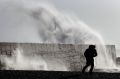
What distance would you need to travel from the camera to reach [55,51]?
27109mm

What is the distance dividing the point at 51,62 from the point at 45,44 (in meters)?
1.26

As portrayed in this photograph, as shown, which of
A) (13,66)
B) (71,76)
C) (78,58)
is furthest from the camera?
(78,58)

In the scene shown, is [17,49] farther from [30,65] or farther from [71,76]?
[71,76]

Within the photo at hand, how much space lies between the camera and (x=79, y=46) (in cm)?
2834

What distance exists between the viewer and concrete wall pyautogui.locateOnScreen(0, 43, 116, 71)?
26062mm

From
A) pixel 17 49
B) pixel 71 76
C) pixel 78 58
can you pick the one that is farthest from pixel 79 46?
pixel 71 76

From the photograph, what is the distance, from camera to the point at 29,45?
26234 millimetres

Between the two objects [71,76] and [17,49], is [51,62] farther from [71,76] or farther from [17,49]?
[71,76]

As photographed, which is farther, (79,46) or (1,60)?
(79,46)

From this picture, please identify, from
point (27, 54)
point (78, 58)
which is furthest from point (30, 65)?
point (78, 58)

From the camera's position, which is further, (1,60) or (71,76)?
(1,60)

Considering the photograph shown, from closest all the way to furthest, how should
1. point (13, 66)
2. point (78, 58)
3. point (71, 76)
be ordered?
point (71, 76) → point (13, 66) → point (78, 58)

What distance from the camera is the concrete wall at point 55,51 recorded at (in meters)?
26.1

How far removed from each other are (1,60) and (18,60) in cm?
139
